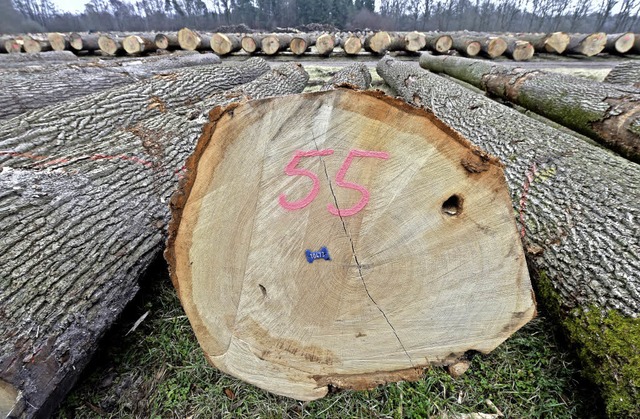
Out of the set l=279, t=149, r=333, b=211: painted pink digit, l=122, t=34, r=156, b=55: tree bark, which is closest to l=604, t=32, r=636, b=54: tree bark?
l=279, t=149, r=333, b=211: painted pink digit

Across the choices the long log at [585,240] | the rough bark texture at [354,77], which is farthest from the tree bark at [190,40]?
the long log at [585,240]

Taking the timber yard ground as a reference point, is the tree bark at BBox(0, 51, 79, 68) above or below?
above

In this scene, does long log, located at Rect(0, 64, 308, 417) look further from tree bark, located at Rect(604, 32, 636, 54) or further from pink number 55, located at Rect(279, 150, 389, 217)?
tree bark, located at Rect(604, 32, 636, 54)

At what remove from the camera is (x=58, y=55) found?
6.40 meters

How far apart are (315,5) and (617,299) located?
34.9 metres

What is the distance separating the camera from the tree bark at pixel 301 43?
805 cm

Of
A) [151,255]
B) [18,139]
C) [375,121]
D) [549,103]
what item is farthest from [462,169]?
[549,103]

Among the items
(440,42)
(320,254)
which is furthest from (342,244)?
(440,42)

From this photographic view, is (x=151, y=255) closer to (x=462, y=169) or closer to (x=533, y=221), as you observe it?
(x=462, y=169)

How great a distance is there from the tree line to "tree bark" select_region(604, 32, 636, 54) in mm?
24751

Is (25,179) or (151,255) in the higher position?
(25,179)

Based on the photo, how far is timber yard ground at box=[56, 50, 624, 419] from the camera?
4.46 feet

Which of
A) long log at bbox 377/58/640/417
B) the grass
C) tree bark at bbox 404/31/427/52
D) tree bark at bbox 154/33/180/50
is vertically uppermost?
tree bark at bbox 154/33/180/50

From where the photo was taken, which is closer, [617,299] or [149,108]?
[617,299]
